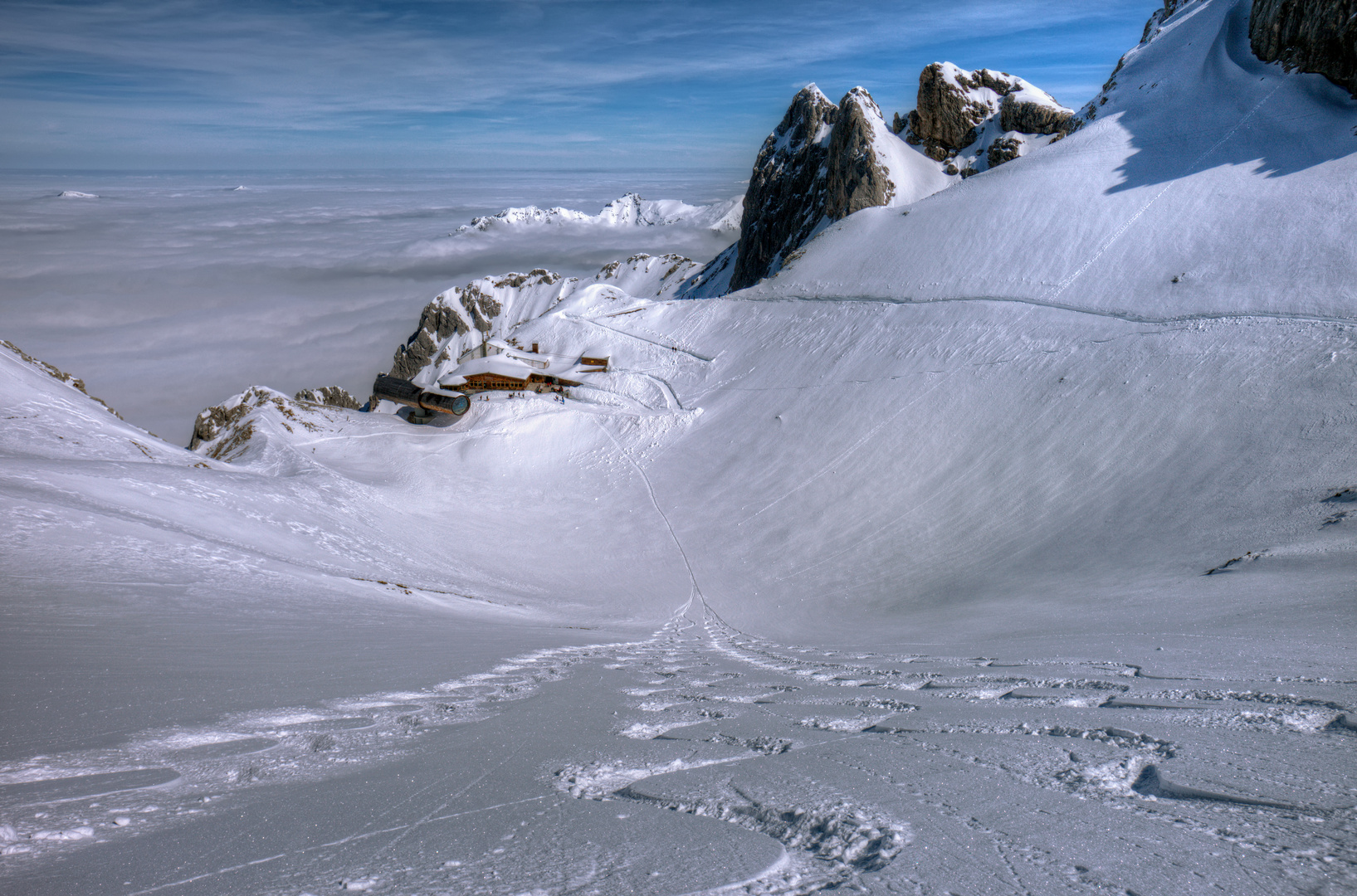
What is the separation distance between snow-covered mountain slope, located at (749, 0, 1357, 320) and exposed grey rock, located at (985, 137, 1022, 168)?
30.1 m

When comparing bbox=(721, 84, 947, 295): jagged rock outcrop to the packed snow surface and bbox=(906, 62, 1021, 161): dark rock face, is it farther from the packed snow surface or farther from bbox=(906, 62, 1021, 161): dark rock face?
the packed snow surface

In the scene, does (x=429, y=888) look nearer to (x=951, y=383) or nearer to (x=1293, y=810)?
(x=1293, y=810)

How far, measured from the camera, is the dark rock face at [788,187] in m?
103

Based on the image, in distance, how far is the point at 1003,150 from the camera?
275ft

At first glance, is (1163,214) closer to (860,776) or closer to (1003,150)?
(860,776)

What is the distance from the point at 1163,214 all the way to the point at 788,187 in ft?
258

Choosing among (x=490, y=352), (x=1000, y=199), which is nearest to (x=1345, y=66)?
(x=1000, y=199)

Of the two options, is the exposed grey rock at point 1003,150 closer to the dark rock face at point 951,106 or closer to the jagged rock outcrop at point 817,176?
the jagged rock outcrop at point 817,176

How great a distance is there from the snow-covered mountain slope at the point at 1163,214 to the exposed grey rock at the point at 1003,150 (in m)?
30.1

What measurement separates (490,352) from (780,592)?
3780 cm

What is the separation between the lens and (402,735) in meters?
5.41

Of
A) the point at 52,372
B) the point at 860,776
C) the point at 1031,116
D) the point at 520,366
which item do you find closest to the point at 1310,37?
the point at 1031,116

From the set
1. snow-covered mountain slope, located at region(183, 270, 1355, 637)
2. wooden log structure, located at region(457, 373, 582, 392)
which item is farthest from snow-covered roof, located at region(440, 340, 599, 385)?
snow-covered mountain slope, located at region(183, 270, 1355, 637)

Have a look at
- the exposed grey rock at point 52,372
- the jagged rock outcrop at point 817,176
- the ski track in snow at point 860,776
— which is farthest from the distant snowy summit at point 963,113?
the ski track in snow at point 860,776
